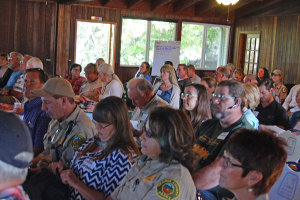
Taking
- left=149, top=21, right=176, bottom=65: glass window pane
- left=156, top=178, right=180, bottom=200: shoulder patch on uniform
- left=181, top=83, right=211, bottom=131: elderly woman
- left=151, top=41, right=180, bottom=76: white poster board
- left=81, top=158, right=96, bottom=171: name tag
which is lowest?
left=81, top=158, right=96, bottom=171: name tag

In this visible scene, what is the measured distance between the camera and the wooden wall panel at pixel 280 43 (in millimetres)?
11227

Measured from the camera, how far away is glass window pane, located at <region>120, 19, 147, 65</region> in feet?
40.9

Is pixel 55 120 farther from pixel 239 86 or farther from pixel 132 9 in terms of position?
pixel 132 9

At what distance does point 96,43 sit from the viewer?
40.0 ft

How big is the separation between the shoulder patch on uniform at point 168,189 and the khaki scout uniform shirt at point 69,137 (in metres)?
1.07

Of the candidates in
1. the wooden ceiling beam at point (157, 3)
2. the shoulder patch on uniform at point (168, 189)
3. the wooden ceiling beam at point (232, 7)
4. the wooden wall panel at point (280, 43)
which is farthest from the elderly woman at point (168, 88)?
the wooden ceiling beam at point (232, 7)

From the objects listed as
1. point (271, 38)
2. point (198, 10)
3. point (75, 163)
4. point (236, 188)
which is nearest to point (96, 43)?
point (198, 10)

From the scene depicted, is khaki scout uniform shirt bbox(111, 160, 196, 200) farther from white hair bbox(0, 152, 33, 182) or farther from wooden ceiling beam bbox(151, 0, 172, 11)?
wooden ceiling beam bbox(151, 0, 172, 11)

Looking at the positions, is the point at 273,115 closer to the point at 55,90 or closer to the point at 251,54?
the point at 55,90

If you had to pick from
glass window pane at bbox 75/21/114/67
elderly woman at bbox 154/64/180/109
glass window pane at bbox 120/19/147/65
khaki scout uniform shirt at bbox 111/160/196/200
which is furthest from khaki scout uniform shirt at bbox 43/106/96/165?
glass window pane at bbox 120/19/147/65

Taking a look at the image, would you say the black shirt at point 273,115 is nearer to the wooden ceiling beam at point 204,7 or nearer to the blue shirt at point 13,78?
the blue shirt at point 13,78

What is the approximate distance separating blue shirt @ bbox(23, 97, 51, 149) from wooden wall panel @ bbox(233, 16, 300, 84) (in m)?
9.11

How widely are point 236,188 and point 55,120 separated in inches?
79.1

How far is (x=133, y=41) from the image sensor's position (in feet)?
41.5
